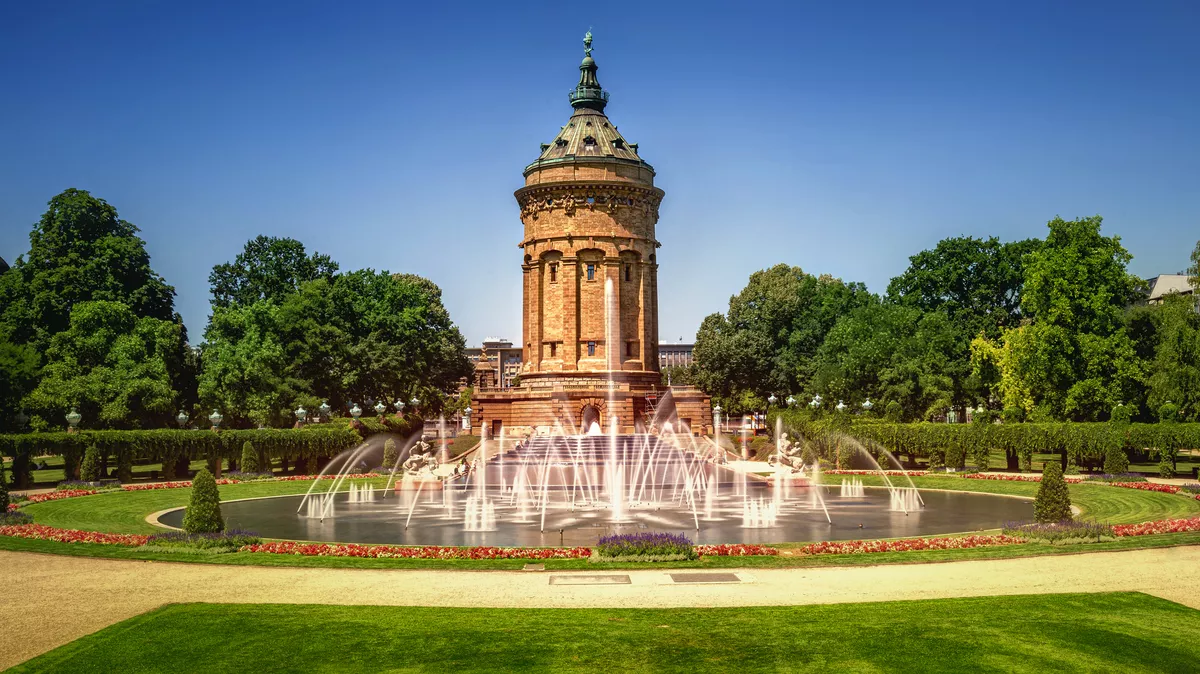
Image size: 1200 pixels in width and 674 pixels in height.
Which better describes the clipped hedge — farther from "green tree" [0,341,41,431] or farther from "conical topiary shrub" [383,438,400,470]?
"green tree" [0,341,41,431]

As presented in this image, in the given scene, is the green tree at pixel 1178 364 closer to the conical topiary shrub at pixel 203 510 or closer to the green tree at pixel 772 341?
the green tree at pixel 772 341

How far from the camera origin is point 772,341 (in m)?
89.6

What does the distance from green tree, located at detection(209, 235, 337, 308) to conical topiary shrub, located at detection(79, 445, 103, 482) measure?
34.0m

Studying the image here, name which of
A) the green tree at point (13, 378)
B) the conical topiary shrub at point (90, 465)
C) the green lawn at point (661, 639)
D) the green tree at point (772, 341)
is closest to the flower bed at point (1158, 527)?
the green lawn at point (661, 639)

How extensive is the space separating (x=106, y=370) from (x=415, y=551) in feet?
132

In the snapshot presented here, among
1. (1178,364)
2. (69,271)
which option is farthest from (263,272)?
(1178,364)

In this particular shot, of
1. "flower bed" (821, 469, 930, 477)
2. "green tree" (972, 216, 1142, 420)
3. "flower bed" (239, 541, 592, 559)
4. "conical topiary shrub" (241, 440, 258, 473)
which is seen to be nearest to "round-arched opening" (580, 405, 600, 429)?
"flower bed" (821, 469, 930, 477)

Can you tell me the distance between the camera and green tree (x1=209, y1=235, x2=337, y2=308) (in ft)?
254

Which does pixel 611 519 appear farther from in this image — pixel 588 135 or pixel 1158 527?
pixel 588 135

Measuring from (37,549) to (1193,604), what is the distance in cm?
2459

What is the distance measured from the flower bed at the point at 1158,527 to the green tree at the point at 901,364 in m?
37.9

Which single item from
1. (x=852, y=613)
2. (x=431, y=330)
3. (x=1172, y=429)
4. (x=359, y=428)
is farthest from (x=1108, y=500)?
(x=431, y=330)

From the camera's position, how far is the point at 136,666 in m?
13.6

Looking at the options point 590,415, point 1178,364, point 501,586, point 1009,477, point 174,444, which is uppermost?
point 1178,364
